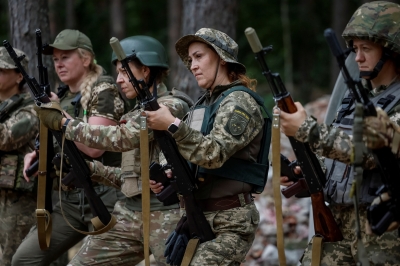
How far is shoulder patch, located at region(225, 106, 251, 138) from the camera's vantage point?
4.53m

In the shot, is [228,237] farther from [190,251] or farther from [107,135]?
[107,135]

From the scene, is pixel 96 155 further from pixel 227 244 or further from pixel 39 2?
pixel 39 2

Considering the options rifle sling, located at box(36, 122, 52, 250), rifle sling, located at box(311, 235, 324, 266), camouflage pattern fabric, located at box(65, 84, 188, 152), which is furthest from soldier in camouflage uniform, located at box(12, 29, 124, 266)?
rifle sling, located at box(311, 235, 324, 266)

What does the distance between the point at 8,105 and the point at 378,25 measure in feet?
12.0

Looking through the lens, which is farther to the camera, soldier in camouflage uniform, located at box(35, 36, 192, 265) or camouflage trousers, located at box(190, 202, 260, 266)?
soldier in camouflage uniform, located at box(35, 36, 192, 265)

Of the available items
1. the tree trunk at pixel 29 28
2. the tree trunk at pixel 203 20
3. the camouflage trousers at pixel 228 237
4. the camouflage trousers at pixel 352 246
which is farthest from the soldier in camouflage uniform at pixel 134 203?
the tree trunk at pixel 203 20

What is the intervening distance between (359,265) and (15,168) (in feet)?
12.2

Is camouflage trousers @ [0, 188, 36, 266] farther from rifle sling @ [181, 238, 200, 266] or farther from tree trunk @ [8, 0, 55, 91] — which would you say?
rifle sling @ [181, 238, 200, 266]

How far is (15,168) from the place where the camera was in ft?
21.8

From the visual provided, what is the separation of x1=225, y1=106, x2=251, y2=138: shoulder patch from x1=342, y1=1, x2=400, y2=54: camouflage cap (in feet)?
2.76

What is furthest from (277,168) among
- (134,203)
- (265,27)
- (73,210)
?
(265,27)

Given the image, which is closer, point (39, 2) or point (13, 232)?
point (13, 232)

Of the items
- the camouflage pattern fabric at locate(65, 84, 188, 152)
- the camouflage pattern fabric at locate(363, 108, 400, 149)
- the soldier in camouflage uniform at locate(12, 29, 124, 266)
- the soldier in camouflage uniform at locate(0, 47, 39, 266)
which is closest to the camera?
the camouflage pattern fabric at locate(363, 108, 400, 149)

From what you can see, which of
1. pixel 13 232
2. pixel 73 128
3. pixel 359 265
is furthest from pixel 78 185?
pixel 359 265
